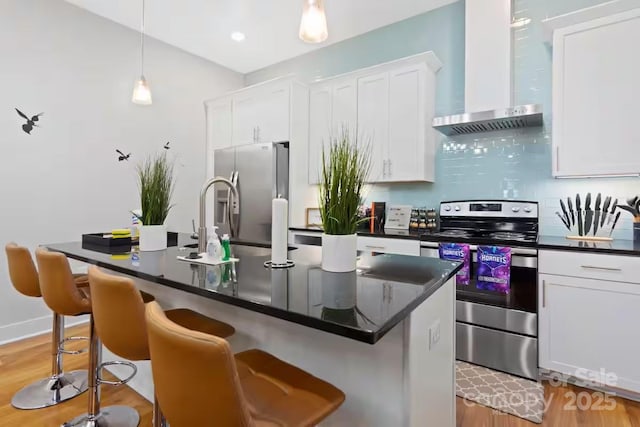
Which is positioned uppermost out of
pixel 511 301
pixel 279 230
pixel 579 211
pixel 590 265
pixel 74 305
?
pixel 579 211

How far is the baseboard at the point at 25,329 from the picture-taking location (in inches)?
115

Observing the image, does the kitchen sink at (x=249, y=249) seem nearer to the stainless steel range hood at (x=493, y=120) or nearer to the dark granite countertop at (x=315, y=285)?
the dark granite countertop at (x=315, y=285)

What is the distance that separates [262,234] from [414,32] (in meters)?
2.68

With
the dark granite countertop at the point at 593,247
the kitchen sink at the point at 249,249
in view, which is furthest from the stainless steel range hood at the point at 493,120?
the kitchen sink at the point at 249,249

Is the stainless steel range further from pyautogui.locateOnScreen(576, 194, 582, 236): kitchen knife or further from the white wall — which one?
the white wall

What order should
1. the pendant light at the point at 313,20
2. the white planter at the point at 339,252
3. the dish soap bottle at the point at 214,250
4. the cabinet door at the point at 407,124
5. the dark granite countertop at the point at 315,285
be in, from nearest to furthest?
the dark granite countertop at the point at 315,285 < the white planter at the point at 339,252 < the dish soap bottle at the point at 214,250 < the pendant light at the point at 313,20 < the cabinet door at the point at 407,124

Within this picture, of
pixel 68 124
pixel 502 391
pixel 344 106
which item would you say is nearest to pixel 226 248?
pixel 502 391

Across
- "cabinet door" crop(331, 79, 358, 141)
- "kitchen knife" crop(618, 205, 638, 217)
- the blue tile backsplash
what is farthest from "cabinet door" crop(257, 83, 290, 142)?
"kitchen knife" crop(618, 205, 638, 217)

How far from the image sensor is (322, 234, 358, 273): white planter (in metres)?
1.29

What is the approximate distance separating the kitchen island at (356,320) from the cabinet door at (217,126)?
3067mm

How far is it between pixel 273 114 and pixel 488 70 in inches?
87.2

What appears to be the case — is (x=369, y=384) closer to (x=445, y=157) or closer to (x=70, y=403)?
(x=70, y=403)

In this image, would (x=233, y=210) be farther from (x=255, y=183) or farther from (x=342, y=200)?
(x=342, y=200)

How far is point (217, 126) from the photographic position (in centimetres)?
451
